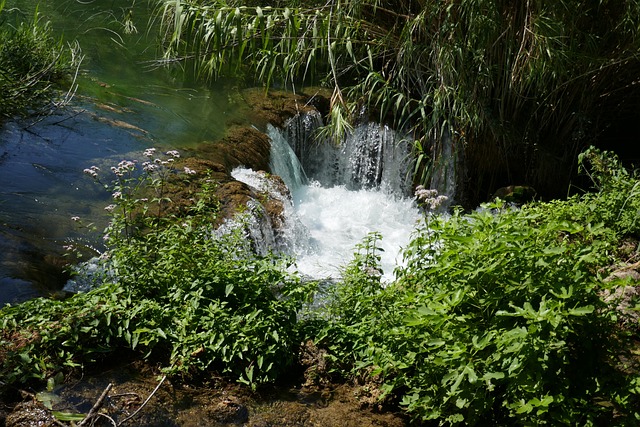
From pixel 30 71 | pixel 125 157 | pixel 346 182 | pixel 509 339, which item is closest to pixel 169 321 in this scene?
pixel 509 339

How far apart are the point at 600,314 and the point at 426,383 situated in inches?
37.7

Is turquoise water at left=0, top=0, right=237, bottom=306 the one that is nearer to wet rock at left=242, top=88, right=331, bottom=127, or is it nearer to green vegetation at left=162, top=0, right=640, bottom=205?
wet rock at left=242, top=88, right=331, bottom=127

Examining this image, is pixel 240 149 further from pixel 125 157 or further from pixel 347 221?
pixel 347 221

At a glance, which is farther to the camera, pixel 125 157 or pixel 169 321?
pixel 125 157

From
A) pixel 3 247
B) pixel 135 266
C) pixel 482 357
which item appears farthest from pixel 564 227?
pixel 3 247

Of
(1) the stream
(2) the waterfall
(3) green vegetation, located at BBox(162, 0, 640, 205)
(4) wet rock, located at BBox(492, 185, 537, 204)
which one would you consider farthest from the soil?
(2) the waterfall

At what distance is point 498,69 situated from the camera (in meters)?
8.04

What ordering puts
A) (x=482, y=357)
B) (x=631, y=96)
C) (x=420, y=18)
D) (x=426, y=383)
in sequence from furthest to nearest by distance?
(x=631, y=96) → (x=420, y=18) → (x=426, y=383) → (x=482, y=357)

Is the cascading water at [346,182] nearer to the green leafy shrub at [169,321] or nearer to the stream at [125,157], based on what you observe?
the stream at [125,157]

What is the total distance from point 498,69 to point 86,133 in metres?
4.98

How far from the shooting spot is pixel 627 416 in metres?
3.12

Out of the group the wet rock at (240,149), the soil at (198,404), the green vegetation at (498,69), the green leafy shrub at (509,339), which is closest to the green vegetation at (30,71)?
the green vegetation at (498,69)

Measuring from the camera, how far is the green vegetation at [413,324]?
125 inches

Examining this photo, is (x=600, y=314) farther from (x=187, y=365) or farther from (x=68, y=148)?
(x=68, y=148)
